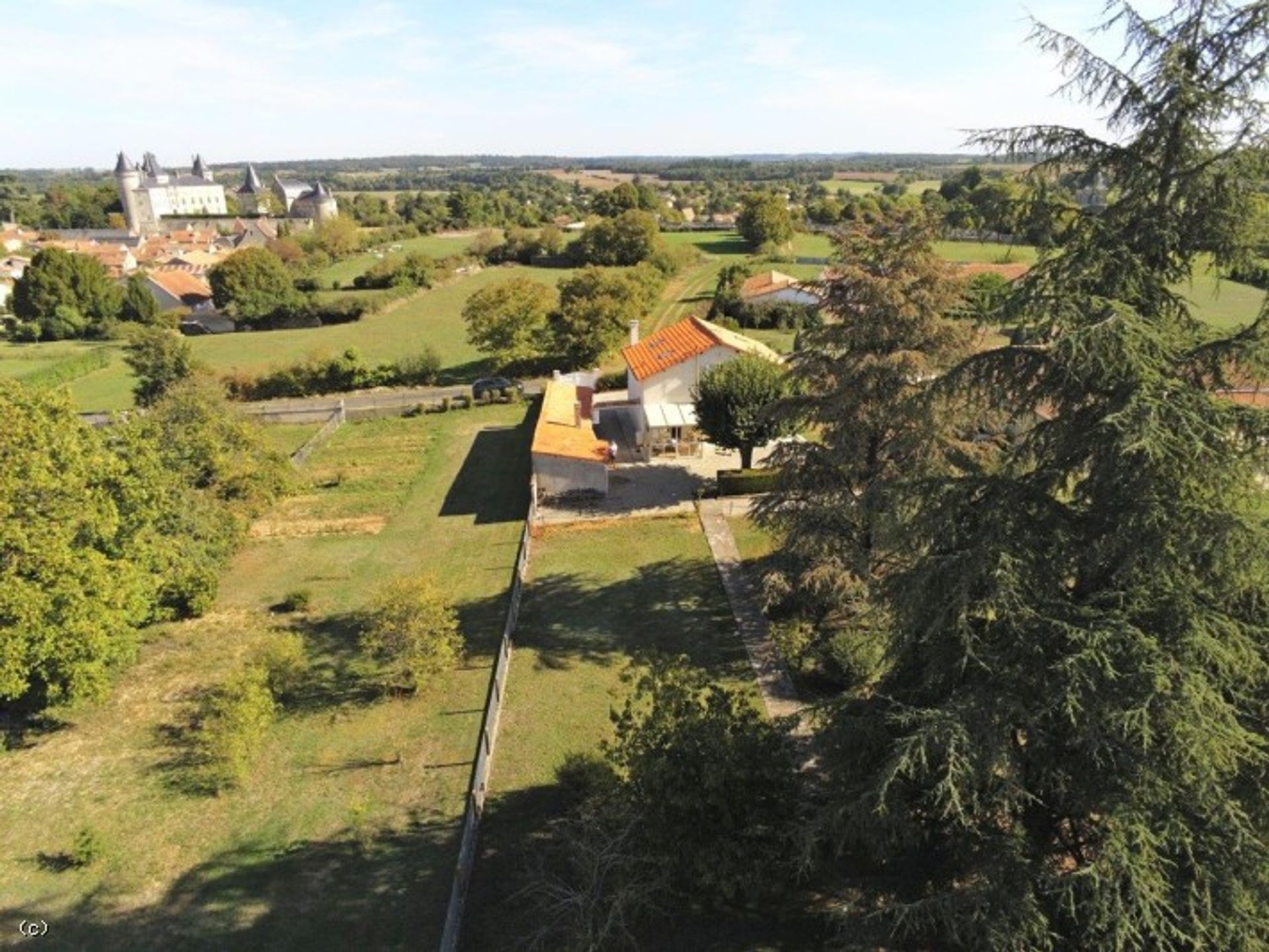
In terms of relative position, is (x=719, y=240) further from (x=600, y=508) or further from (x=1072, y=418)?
(x=1072, y=418)

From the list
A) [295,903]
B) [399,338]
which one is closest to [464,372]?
[399,338]

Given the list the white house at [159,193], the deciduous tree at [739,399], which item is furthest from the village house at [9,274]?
the deciduous tree at [739,399]

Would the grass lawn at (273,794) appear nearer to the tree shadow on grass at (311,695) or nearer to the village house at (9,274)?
the tree shadow on grass at (311,695)

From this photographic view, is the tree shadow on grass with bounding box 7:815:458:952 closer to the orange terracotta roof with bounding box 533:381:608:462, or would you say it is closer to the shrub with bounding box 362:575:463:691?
the shrub with bounding box 362:575:463:691

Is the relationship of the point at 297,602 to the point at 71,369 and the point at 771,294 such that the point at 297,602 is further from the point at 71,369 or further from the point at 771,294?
the point at 71,369

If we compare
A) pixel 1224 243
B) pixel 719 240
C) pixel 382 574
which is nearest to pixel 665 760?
pixel 1224 243
